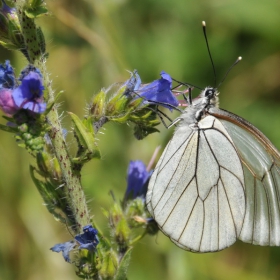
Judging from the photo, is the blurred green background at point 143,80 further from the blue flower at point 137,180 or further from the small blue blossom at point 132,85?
the small blue blossom at point 132,85

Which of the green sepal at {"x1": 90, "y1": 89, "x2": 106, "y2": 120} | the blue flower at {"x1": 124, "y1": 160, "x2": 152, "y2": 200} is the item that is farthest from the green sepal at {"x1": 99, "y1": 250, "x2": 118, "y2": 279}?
the green sepal at {"x1": 90, "y1": 89, "x2": 106, "y2": 120}

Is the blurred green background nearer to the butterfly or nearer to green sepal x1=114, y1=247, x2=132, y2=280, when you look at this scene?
the butterfly

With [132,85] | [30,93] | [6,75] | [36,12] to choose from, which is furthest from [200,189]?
[36,12]

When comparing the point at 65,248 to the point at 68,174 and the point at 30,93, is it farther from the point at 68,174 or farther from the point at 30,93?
the point at 30,93

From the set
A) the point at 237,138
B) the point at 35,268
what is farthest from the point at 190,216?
the point at 35,268

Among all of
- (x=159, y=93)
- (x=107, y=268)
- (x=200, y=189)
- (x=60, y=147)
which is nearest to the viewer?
(x=60, y=147)

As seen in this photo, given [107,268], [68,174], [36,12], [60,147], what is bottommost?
[107,268]

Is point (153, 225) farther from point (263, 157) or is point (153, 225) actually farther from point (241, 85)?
point (241, 85)
